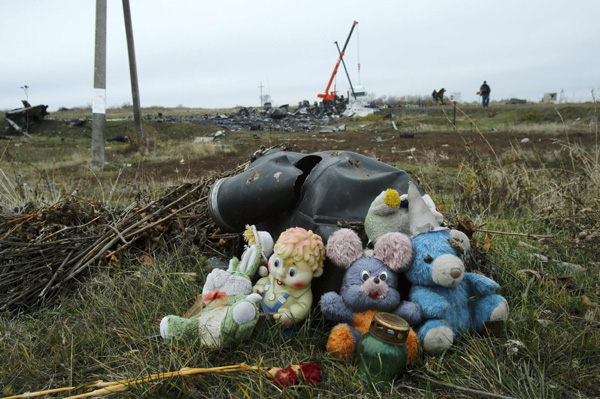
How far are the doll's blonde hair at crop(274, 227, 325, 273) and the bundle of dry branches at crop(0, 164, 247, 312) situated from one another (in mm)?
961

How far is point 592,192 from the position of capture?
3.46m

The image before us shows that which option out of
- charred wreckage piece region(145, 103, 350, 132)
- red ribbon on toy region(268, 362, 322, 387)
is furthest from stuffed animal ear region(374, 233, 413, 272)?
charred wreckage piece region(145, 103, 350, 132)

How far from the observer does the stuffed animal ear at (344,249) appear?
181cm

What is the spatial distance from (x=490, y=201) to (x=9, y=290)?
149 inches

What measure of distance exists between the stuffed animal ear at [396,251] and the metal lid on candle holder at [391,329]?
28cm

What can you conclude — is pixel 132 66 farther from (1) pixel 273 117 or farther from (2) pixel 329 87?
(2) pixel 329 87

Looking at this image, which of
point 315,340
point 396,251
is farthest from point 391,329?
point 315,340

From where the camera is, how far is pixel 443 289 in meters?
1.74

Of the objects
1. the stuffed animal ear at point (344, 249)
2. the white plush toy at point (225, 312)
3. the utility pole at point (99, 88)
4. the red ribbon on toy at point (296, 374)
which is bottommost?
the red ribbon on toy at point (296, 374)

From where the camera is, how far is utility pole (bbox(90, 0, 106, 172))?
318 inches

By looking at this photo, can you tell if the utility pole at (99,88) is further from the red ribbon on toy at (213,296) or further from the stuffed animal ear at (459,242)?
the stuffed animal ear at (459,242)

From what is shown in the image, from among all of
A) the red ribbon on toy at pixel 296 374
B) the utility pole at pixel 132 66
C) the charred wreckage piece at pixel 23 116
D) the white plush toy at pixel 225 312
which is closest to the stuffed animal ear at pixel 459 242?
the red ribbon on toy at pixel 296 374

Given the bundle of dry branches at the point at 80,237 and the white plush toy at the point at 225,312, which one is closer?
the white plush toy at the point at 225,312

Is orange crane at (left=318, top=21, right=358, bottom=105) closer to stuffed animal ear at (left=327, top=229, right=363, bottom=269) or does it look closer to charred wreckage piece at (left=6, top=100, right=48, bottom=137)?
charred wreckage piece at (left=6, top=100, right=48, bottom=137)
